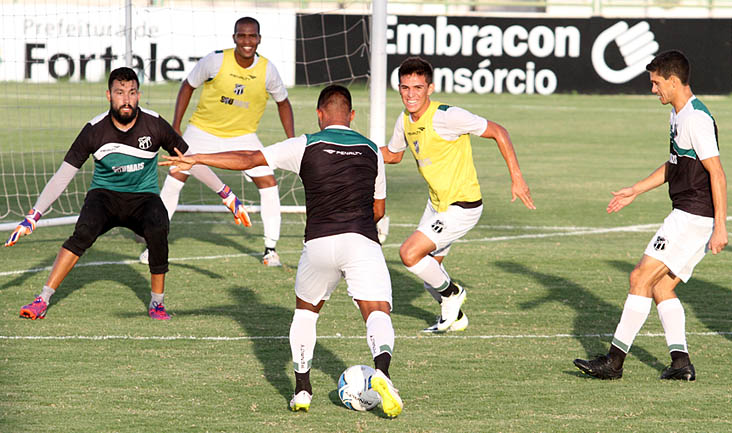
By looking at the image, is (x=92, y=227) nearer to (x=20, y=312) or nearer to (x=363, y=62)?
(x=20, y=312)

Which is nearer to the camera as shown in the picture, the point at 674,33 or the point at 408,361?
the point at 408,361

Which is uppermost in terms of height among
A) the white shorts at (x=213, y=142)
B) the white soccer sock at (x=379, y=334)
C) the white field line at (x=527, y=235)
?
the white shorts at (x=213, y=142)

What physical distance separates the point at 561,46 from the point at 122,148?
82.2 feet

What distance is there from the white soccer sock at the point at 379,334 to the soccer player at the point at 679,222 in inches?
59.9

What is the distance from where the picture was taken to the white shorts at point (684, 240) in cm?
629

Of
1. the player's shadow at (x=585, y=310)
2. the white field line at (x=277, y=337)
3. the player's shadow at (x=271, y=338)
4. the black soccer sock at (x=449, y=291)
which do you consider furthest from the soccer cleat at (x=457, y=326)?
the player's shadow at (x=271, y=338)

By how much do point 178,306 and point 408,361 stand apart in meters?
2.39

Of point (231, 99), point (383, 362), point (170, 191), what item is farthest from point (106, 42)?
point (383, 362)

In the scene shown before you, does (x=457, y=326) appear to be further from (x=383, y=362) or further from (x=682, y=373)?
(x=383, y=362)

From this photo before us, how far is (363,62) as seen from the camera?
1617 centimetres

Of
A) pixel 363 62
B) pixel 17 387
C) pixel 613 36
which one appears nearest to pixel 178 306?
pixel 17 387

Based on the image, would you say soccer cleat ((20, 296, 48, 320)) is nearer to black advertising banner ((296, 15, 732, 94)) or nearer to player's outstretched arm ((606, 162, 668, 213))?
player's outstretched arm ((606, 162, 668, 213))

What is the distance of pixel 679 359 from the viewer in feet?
21.1

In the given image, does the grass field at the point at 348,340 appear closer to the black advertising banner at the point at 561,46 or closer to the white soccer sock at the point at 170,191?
the white soccer sock at the point at 170,191
